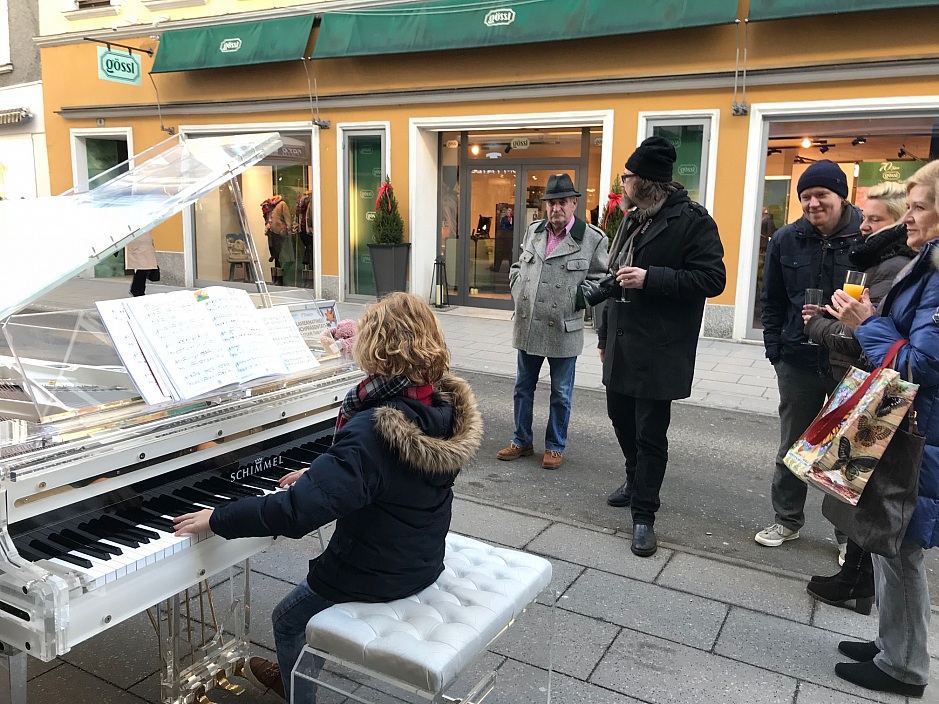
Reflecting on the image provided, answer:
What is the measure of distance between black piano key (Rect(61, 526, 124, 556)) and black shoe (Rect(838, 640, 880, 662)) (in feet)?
8.67

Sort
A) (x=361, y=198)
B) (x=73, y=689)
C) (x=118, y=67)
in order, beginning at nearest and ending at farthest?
(x=73, y=689), (x=361, y=198), (x=118, y=67)

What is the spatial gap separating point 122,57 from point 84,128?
8.18ft

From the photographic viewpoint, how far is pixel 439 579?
2.32 m

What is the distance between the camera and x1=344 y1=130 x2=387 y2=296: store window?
41.1 feet

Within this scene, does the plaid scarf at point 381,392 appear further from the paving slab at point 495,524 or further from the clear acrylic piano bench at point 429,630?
the paving slab at point 495,524

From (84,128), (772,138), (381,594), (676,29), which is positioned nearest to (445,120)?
(676,29)

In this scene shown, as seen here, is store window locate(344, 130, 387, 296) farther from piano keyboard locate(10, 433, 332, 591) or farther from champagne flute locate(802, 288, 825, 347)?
piano keyboard locate(10, 433, 332, 591)

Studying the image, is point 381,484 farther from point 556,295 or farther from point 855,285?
point 556,295

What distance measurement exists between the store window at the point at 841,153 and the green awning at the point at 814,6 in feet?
4.22

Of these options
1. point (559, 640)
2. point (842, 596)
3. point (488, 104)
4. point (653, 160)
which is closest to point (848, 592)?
point (842, 596)

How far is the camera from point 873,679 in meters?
2.70

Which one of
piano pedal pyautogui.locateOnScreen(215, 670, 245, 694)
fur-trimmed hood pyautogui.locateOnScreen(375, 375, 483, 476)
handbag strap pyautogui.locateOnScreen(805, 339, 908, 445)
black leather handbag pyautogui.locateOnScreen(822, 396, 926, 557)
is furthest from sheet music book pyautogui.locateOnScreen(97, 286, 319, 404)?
black leather handbag pyautogui.locateOnScreen(822, 396, 926, 557)

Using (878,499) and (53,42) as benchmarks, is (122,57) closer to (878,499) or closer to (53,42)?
(53,42)

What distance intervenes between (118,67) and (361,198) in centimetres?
516
